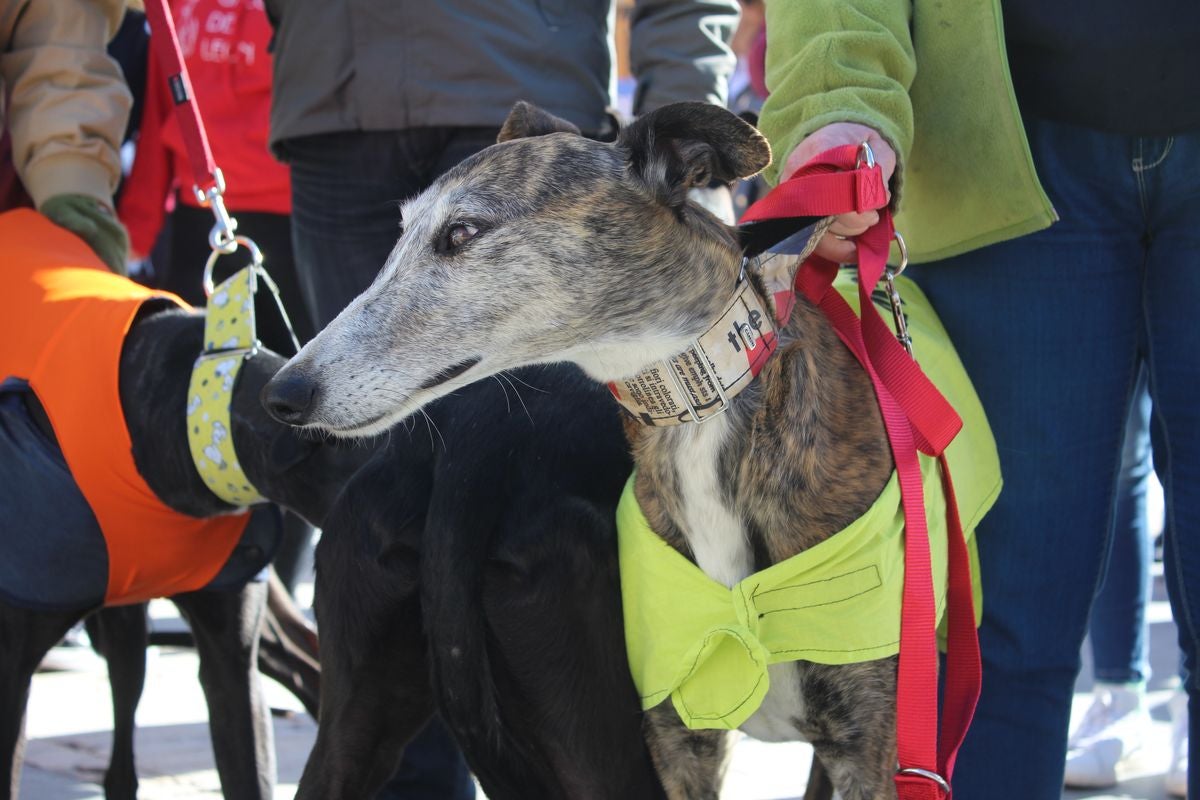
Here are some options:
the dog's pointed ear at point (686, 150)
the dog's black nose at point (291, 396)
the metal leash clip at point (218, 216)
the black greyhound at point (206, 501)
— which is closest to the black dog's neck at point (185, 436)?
the black greyhound at point (206, 501)

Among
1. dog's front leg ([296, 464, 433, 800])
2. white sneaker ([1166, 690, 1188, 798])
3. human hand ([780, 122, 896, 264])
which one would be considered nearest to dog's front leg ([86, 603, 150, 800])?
dog's front leg ([296, 464, 433, 800])

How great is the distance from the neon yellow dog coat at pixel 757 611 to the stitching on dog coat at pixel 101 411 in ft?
3.35

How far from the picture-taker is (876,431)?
193cm

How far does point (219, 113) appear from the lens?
13.6ft

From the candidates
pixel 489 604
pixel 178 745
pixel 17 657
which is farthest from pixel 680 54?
pixel 178 745

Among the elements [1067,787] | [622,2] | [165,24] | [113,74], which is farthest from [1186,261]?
[622,2]

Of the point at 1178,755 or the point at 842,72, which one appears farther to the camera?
the point at 1178,755

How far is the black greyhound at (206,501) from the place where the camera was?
7.73 ft

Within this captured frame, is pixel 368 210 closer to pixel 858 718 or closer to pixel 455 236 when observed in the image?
pixel 455 236

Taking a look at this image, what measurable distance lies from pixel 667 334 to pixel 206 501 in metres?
1.11

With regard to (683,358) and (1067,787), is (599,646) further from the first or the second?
(1067,787)

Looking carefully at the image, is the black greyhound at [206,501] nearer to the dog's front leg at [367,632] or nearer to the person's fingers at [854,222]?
the dog's front leg at [367,632]

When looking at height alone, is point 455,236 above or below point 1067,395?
above

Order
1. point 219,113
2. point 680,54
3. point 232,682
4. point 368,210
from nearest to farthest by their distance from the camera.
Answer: point 232,682 → point 368,210 → point 680,54 → point 219,113
